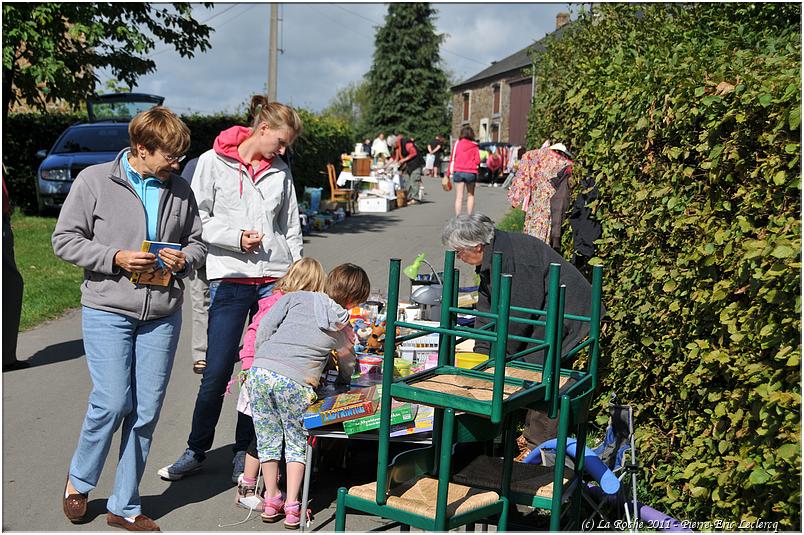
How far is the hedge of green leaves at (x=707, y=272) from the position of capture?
327 centimetres

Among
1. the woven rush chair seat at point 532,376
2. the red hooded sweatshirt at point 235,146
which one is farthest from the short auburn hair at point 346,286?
the woven rush chair seat at point 532,376

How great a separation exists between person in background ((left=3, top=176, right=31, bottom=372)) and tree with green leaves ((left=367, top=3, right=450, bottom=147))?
57313mm

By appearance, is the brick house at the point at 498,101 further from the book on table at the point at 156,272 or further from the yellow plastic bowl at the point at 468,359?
the book on table at the point at 156,272

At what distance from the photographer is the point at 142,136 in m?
4.28

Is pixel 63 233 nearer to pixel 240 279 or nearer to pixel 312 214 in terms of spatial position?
pixel 240 279

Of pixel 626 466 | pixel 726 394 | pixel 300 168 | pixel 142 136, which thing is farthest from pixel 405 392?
pixel 300 168

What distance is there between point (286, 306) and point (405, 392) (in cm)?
170

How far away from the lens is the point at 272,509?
15.1ft

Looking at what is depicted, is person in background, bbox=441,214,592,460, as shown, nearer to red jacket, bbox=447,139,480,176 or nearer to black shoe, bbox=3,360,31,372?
black shoe, bbox=3,360,31,372

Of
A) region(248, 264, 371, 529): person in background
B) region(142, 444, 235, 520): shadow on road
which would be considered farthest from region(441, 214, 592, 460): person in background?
region(142, 444, 235, 520): shadow on road

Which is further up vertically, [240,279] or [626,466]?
[240,279]

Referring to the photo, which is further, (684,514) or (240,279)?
(240,279)

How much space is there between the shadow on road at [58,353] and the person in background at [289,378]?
157 inches

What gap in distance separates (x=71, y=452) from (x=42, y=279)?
635 cm
